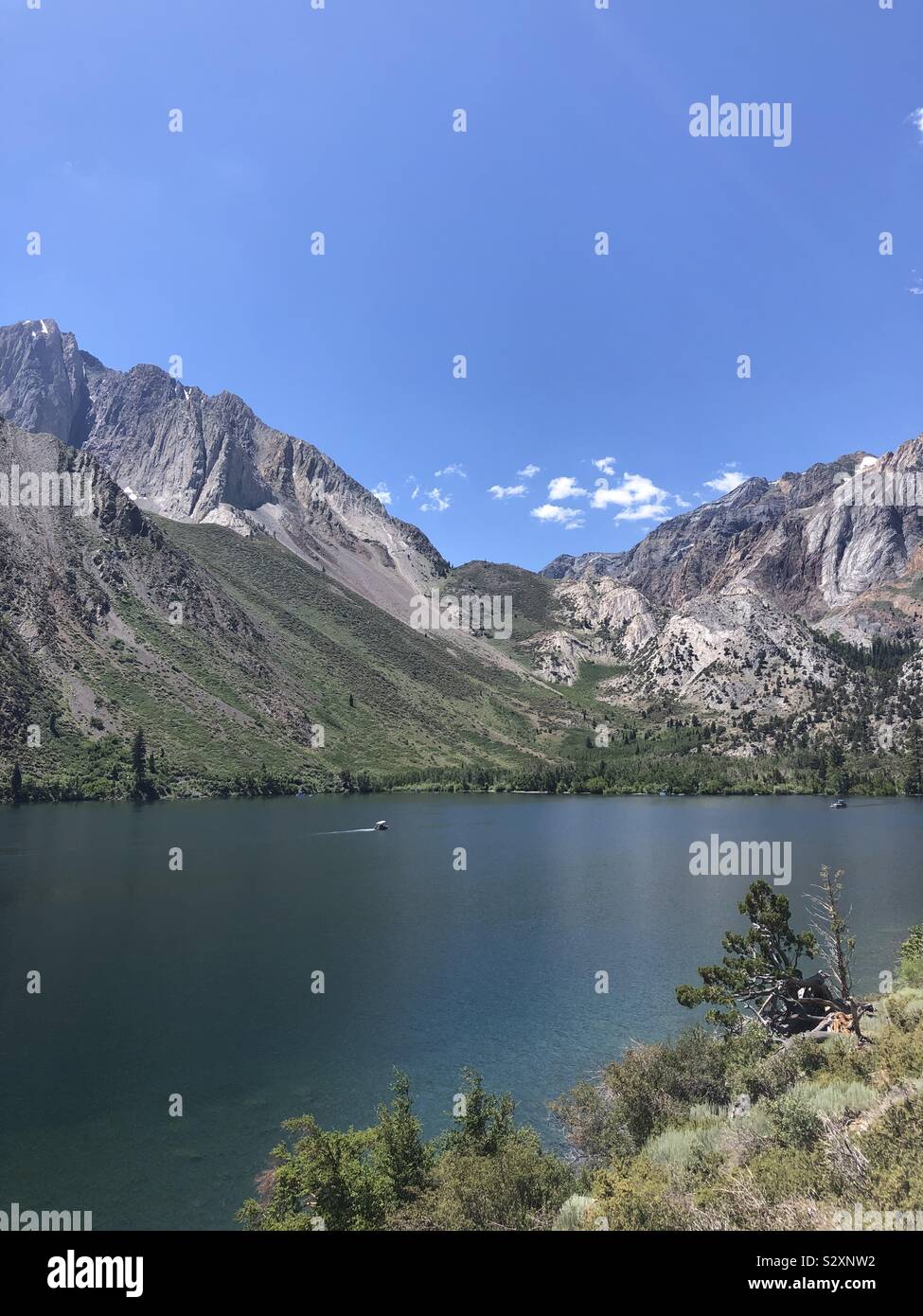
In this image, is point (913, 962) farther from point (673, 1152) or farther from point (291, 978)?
point (291, 978)

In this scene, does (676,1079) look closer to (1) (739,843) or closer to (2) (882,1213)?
(2) (882,1213)

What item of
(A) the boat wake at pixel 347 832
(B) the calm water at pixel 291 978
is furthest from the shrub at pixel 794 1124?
(A) the boat wake at pixel 347 832

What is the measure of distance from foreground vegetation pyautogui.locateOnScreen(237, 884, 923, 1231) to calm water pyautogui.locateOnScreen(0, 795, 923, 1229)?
4456 mm

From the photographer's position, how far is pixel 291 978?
158ft

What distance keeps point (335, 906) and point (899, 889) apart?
192 ft

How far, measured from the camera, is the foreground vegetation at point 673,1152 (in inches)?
538

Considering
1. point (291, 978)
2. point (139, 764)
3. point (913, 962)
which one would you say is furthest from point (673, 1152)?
point (139, 764)

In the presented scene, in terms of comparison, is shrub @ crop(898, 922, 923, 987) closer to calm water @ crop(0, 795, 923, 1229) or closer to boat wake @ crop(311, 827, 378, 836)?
calm water @ crop(0, 795, 923, 1229)

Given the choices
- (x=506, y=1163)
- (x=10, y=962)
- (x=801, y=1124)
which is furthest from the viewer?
(x=10, y=962)

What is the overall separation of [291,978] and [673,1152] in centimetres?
3342

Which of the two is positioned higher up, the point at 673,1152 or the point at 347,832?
the point at 673,1152

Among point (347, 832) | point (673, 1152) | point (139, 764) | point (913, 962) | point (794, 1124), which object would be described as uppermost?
point (139, 764)
